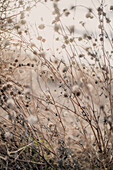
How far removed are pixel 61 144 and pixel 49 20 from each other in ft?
8.78

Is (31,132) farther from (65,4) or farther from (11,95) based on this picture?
(65,4)

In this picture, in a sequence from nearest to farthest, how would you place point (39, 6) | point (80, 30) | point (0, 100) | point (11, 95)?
point (11, 95) < point (0, 100) < point (80, 30) < point (39, 6)

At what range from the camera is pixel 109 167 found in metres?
1.22

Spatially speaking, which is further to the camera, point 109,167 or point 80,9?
point 80,9

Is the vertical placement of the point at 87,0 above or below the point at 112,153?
above

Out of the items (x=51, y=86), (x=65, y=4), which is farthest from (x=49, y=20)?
(x=51, y=86)

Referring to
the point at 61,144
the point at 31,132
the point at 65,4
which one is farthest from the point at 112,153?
the point at 65,4

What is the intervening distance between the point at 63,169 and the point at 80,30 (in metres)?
2.67

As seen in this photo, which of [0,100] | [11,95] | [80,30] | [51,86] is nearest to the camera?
[11,95]

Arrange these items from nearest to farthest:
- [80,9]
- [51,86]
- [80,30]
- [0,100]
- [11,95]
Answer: [11,95] < [0,100] < [51,86] < [80,30] < [80,9]

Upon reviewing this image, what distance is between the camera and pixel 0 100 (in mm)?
1291

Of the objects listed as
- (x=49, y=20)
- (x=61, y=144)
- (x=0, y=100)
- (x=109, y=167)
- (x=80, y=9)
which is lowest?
(x=109, y=167)

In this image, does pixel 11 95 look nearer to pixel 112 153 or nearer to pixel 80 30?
pixel 112 153

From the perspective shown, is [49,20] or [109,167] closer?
[109,167]
